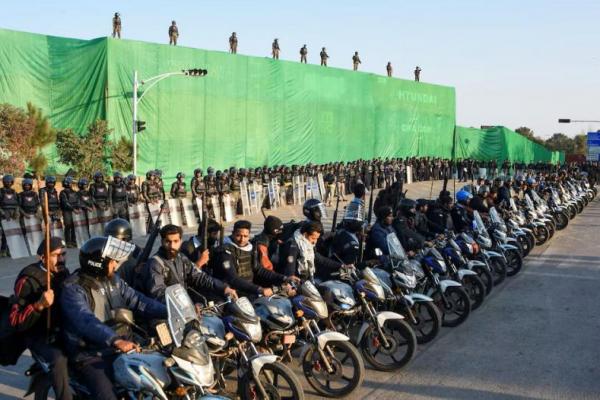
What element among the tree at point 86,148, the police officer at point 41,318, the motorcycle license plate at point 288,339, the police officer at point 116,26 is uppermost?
the police officer at point 116,26

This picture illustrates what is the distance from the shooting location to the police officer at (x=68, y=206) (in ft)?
47.1

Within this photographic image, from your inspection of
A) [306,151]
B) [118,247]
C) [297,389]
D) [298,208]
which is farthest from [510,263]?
[306,151]

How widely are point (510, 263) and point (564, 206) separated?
8586 millimetres

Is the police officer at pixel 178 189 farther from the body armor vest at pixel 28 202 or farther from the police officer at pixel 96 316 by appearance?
the police officer at pixel 96 316

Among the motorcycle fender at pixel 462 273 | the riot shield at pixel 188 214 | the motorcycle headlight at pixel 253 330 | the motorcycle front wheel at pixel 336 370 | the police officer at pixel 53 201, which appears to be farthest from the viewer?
the riot shield at pixel 188 214

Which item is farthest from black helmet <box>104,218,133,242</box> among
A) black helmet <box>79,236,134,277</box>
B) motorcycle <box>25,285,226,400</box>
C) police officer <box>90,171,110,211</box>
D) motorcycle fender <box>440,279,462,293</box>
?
police officer <box>90,171,110,211</box>

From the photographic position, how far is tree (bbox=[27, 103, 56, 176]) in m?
26.0

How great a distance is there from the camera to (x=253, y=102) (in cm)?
3684

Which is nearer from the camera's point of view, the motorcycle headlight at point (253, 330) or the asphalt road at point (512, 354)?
the motorcycle headlight at point (253, 330)

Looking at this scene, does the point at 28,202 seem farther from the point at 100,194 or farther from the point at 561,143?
the point at 561,143

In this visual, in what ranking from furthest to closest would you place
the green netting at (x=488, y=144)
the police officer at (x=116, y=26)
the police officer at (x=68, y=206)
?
the green netting at (x=488, y=144) < the police officer at (x=116, y=26) < the police officer at (x=68, y=206)

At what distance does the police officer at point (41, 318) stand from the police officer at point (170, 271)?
3.04 ft

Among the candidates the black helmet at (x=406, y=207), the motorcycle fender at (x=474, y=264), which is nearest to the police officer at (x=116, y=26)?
the black helmet at (x=406, y=207)

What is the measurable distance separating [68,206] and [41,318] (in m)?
10.3
